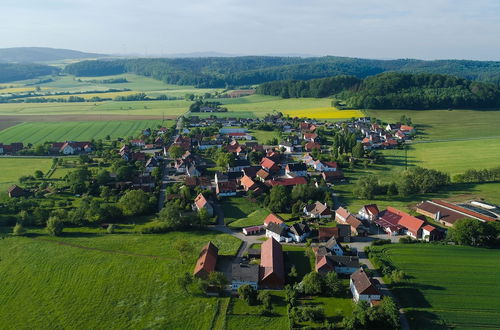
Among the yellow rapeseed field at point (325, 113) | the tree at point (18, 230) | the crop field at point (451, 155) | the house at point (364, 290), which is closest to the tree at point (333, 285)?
the house at point (364, 290)

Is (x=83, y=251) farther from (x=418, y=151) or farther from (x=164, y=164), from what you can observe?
(x=418, y=151)

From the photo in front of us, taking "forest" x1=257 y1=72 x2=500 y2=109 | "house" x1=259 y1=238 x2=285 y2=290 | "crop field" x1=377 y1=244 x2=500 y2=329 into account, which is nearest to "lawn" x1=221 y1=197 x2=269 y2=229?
"house" x1=259 y1=238 x2=285 y2=290

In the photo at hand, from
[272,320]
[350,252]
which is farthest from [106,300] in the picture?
[350,252]

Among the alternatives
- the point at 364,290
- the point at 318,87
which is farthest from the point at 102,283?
the point at 318,87

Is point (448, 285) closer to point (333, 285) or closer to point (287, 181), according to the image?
point (333, 285)

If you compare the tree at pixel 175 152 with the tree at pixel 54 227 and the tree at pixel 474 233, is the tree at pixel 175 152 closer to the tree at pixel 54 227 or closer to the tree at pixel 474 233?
the tree at pixel 54 227

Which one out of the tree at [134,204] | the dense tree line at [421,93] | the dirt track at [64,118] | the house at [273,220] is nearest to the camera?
the house at [273,220]

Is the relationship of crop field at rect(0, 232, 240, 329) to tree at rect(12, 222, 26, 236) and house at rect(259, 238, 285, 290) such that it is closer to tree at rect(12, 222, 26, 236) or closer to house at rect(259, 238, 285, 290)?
tree at rect(12, 222, 26, 236)
